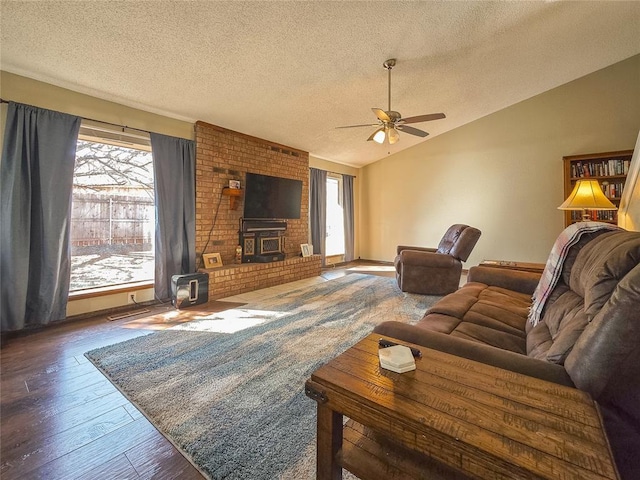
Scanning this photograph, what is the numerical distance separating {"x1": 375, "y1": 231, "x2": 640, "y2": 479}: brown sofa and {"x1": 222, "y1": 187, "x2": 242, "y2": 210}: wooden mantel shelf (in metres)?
3.21

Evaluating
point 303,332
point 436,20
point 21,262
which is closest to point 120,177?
point 21,262

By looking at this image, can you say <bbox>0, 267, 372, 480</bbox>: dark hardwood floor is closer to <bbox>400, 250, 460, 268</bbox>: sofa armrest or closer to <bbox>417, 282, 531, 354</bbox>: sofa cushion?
<bbox>417, 282, 531, 354</bbox>: sofa cushion

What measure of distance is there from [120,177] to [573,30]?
537 centimetres

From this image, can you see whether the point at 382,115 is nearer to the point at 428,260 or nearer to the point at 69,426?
the point at 428,260

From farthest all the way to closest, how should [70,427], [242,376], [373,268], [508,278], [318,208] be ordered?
[373,268] < [318,208] < [508,278] < [242,376] < [70,427]

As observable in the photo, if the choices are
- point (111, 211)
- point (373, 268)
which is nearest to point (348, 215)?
point (373, 268)

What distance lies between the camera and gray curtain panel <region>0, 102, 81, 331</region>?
2526 millimetres

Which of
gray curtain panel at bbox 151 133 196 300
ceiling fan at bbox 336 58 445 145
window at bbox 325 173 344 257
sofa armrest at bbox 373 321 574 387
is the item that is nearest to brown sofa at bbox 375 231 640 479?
sofa armrest at bbox 373 321 574 387

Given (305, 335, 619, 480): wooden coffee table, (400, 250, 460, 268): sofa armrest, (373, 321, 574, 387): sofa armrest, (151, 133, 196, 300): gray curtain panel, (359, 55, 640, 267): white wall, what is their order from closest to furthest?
1. (305, 335, 619, 480): wooden coffee table
2. (373, 321, 574, 387): sofa armrest
3. (151, 133, 196, 300): gray curtain panel
4. (400, 250, 460, 268): sofa armrest
5. (359, 55, 640, 267): white wall

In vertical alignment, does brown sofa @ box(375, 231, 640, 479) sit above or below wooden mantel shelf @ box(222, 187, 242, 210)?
below

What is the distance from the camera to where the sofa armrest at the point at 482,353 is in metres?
0.95

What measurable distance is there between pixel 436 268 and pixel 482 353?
9.60 feet

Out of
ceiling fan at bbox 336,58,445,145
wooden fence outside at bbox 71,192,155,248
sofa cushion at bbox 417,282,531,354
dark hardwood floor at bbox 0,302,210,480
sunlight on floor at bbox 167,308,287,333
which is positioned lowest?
dark hardwood floor at bbox 0,302,210,480

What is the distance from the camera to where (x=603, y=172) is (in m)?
4.19
